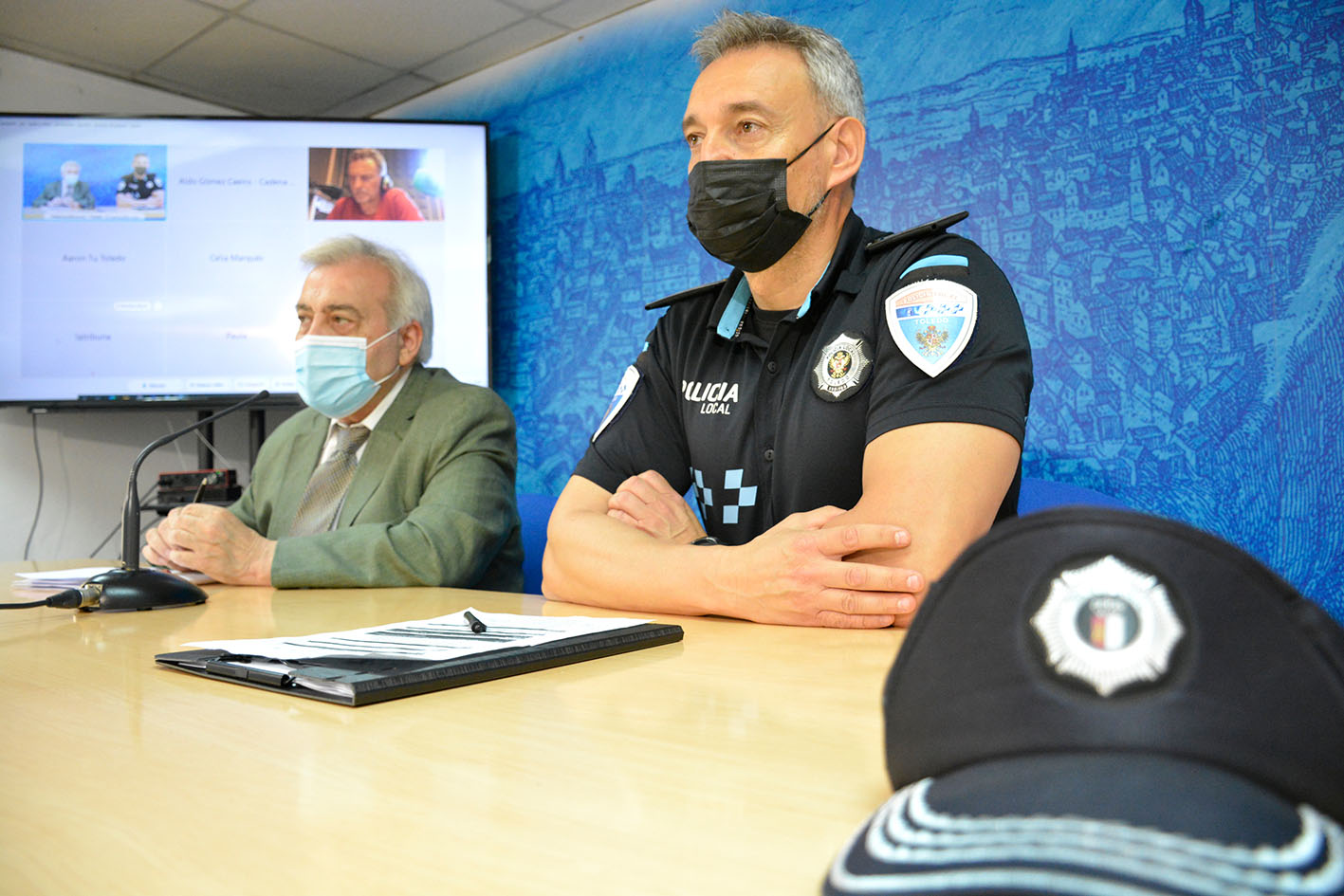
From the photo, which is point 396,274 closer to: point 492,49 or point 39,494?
point 492,49

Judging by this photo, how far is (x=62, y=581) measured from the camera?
1516 mm

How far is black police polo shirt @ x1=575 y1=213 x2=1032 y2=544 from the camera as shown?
1.13m

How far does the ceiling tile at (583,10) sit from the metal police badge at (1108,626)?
3420mm

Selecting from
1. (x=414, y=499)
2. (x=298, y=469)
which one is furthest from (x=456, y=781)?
(x=298, y=469)

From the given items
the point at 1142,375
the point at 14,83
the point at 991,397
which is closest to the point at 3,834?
the point at 991,397

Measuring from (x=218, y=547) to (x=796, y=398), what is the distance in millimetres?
1006

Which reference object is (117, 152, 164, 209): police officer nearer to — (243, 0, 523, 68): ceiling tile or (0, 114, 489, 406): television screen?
(0, 114, 489, 406): television screen

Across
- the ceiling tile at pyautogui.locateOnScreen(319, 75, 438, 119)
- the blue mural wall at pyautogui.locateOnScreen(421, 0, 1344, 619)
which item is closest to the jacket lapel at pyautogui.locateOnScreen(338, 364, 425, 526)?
the blue mural wall at pyautogui.locateOnScreen(421, 0, 1344, 619)

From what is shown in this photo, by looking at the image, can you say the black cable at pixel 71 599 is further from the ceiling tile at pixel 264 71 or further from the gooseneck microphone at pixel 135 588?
the ceiling tile at pixel 264 71

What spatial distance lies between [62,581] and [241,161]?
2.50m

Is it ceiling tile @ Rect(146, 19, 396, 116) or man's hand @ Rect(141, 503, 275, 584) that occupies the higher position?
ceiling tile @ Rect(146, 19, 396, 116)

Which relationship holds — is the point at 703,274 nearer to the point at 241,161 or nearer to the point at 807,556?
the point at 241,161

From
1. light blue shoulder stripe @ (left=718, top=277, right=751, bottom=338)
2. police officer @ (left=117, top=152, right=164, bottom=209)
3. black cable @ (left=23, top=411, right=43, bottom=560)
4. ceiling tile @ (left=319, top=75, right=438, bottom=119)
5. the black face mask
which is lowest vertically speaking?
black cable @ (left=23, top=411, right=43, bottom=560)

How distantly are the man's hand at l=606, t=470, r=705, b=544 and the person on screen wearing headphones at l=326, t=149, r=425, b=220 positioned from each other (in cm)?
263
